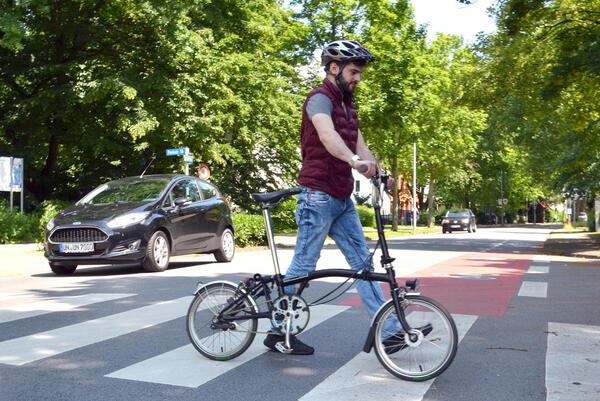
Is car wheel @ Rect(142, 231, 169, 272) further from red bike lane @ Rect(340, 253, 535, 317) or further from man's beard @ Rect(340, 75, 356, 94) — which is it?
man's beard @ Rect(340, 75, 356, 94)

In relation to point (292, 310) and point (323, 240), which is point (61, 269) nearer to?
point (292, 310)

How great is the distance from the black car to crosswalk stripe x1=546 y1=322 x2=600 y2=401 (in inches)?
263

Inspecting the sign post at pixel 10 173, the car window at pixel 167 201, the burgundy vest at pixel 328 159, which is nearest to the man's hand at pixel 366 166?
the burgundy vest at pixel 328 159

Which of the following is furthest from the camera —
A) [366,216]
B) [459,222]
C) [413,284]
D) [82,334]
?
[366,216]

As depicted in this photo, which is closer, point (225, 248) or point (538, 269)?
point (538, 269)

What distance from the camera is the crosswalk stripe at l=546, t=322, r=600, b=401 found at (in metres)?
3.97

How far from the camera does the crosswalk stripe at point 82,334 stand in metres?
4.97

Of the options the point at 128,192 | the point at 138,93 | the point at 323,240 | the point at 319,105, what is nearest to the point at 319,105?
the point at 319,105

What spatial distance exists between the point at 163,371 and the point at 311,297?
4.87ft

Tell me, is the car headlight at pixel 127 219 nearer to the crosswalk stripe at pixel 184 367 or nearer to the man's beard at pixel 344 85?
the crosswalk stripe at pixel 184 367

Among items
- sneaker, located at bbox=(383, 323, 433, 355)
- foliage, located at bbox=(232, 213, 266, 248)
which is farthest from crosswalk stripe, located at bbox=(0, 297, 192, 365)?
foliage, located at bbox=(232, 213, 266, 248)

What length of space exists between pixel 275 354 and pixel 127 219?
6423 millimetres

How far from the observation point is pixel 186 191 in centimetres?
1240

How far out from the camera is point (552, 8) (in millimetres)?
15867
